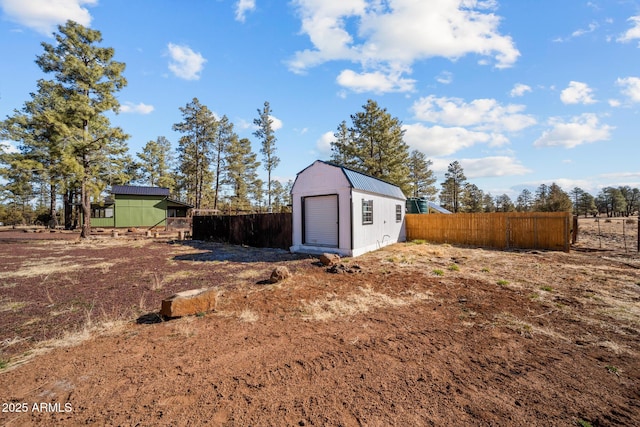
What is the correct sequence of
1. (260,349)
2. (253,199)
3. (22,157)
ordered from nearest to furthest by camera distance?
1. (260,349)
2. (22,157)
3. (253,199)

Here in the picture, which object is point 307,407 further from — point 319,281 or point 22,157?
point 22,157

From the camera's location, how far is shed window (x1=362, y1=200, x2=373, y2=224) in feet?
36.1

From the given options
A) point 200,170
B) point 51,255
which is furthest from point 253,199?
point 51,255

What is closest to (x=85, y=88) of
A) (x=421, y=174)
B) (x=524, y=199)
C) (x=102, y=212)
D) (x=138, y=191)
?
(x=138, y=191)

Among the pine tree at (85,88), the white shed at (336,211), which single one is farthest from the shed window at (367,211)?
the pine tree at (85,88)

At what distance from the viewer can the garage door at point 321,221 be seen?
10.8 m

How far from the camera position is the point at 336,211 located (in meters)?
10.7

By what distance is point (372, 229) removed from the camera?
11719 millimetres

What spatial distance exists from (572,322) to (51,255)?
16.5 meters

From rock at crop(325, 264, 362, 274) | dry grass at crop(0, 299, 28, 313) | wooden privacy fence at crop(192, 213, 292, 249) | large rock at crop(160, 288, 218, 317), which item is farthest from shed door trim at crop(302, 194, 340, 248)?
dry grass at crop(0, 299, 28, 313)

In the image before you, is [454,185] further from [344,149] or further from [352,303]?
[352,303]

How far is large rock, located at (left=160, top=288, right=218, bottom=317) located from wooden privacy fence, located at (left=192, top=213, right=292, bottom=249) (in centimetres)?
777

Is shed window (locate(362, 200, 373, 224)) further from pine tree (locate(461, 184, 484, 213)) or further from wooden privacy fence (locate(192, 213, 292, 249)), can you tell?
pine tree (locate(461, 184, 484, 213))

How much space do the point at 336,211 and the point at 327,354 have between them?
7.74 metres
